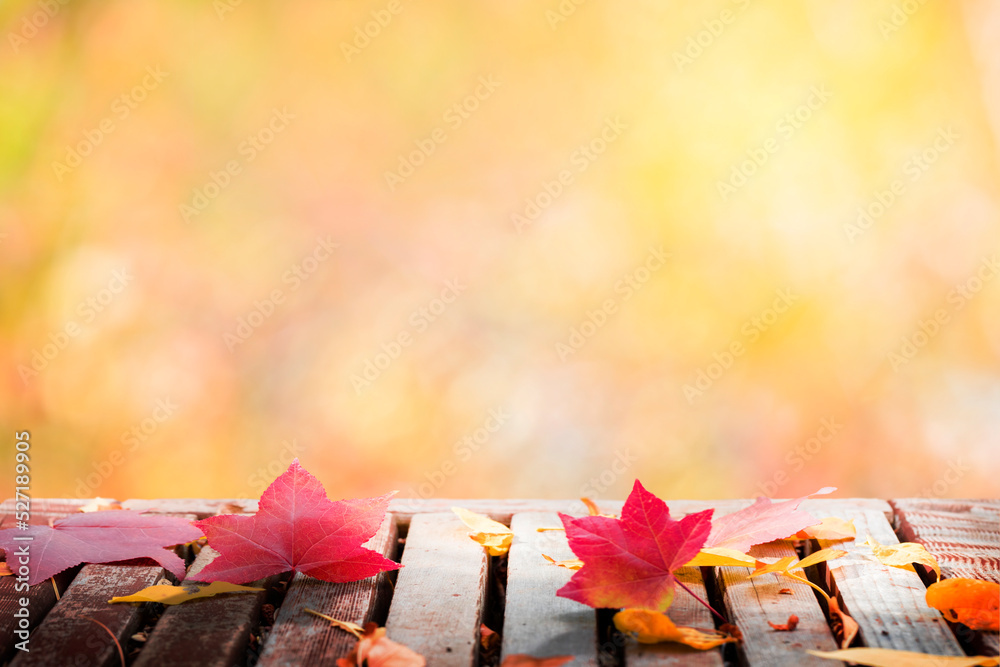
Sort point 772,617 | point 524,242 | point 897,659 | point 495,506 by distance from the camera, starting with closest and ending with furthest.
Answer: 1. point 897,659
2. point 772,617
3. point 495,506
4. point 524,242

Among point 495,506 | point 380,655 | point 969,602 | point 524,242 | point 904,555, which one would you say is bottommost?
point 380,655

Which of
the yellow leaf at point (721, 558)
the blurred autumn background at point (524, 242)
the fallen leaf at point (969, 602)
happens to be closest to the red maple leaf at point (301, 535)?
the yellow leaf at point (721, 558)

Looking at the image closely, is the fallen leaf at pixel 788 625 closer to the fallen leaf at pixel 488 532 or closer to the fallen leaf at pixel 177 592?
the fallen leaf at pixel 488 532

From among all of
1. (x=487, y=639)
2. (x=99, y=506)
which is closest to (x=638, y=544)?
(x=487, y=639)

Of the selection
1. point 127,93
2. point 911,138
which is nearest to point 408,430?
point 127,93

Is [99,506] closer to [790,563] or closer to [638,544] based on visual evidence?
[638,544]

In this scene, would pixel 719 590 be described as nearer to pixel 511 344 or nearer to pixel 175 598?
pixel 175 598
